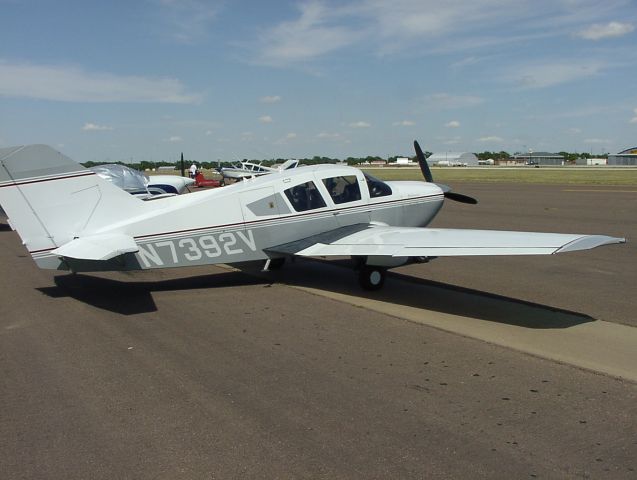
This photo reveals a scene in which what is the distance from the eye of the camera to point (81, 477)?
12.0 feet

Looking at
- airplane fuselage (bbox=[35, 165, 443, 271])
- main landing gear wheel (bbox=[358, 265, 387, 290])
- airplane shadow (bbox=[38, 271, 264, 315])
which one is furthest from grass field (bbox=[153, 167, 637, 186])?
airplane shadow (bbox=[38, 271, 264, 315])

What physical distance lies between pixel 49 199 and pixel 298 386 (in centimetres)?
507

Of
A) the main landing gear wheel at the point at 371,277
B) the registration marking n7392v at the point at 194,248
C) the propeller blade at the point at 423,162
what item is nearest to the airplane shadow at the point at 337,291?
the main landing gear wheel at the point at 371,277

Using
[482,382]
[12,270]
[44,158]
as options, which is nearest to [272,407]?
[482,382]

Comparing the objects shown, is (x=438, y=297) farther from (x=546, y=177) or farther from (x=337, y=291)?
(x=546, y=177)

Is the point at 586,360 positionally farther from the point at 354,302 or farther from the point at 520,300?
the point at 354,302

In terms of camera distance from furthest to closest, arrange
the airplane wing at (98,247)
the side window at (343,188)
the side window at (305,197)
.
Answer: the side window at (343,188) < the side window at (305,197) < the airplane wing at (98,247)

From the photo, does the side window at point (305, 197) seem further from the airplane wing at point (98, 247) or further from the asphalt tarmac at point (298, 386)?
the airplane wing at point (98, 247)

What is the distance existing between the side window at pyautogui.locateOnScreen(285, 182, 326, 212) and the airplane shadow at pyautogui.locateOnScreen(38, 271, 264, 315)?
1.61 meters

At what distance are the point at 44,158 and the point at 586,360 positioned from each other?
742 cm

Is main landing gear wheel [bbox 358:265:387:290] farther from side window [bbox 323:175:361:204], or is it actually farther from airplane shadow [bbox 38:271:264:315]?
airplane shadow [bbox 38:271:264:315]

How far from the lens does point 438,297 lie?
28.2ft

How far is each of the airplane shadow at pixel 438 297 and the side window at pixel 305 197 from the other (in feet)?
4.50

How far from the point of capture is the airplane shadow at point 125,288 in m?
8.23
